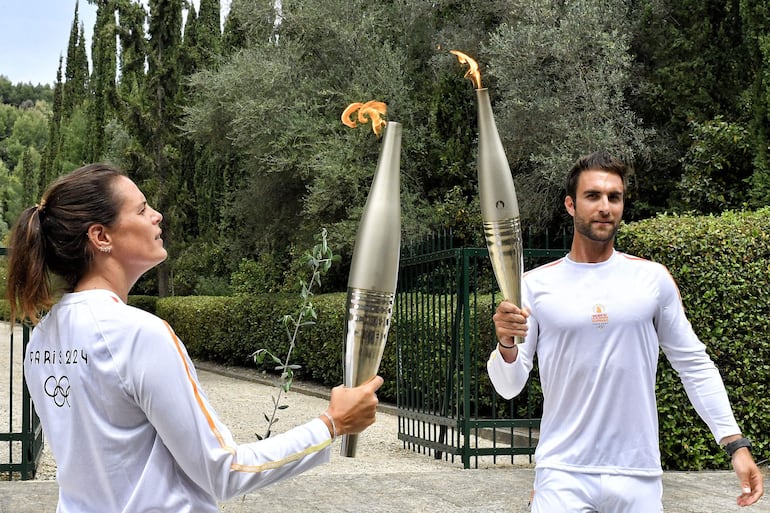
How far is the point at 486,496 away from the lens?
7648 millimetres

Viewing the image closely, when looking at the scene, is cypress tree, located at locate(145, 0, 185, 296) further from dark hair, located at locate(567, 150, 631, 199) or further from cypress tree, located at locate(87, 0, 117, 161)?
dark hair, located at locate(567, 150, 631, 199)

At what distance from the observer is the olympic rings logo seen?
2098 millimetres

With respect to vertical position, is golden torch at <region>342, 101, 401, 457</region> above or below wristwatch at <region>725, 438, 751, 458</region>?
above

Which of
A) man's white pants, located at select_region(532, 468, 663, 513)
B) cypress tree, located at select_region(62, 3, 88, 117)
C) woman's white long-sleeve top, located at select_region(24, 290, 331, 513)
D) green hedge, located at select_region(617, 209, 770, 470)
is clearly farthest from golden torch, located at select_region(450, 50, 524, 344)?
cypress tree, located at select_region(62, 3, 88, 117)

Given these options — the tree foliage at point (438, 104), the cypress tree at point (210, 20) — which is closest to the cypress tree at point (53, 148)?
the cypress tree at point (210, 20)

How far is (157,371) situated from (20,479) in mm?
7786

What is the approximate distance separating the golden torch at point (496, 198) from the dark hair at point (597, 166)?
3.74ft

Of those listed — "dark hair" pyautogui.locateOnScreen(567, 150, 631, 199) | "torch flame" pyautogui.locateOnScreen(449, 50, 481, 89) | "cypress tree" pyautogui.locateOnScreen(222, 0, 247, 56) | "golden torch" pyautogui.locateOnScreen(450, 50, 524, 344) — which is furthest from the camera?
"cypress tree" pyautogui.locateOnScreen(222, 0, 247, 56)

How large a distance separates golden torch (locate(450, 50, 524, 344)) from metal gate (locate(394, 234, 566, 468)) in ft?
21.8

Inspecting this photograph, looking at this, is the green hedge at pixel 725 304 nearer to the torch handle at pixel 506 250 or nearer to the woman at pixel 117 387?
the torch handle at pixel 506 250

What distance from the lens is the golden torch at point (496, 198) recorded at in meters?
2.46

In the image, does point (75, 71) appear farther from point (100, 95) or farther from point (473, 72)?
point (473, 72)

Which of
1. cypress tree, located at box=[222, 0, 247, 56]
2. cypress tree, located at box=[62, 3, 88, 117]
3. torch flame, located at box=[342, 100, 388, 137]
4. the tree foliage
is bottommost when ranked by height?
torch flame, located at box=[342, 100, 388, 137]

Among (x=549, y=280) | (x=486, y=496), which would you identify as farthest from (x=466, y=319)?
(x=549, y=280)
